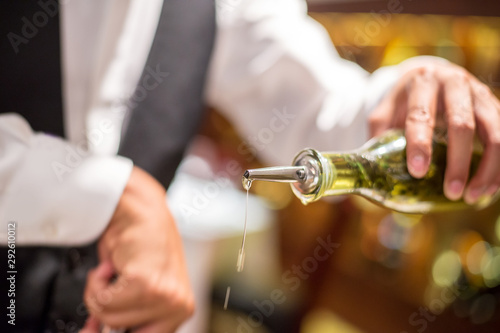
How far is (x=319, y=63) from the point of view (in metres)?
0.98

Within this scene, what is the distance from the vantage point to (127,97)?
874 millimetres

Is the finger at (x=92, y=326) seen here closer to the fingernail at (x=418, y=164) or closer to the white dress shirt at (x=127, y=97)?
the white dress shirt at (x=127, y=97)

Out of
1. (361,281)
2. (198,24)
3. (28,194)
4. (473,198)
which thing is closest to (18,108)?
(28,194)

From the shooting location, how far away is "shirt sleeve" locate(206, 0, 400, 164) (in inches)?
37.7

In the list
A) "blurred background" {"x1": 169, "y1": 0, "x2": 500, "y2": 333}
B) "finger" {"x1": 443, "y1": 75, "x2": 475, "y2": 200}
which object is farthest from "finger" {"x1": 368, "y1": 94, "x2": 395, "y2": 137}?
"blurred background" {"x1": 169, "y1": 0, "x2": 500, "y2": 333}

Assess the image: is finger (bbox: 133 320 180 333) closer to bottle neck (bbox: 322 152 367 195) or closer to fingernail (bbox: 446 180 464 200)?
bottle neck (bbox: 322 152 367 195)

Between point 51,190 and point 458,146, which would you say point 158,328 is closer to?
point 51,190

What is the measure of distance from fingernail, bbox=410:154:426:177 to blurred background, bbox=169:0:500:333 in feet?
2.73

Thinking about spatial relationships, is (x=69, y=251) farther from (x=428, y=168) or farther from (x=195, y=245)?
(x=195, y=245)

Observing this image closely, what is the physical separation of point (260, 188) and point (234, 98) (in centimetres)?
116

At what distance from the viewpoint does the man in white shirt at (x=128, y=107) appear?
56 centimetres

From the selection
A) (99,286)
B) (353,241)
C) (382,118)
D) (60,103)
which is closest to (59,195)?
(99,286)

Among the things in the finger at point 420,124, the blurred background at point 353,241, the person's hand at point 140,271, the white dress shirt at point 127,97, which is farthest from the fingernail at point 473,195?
the blurred background at point 353,241

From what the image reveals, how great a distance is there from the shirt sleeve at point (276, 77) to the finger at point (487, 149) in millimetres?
343
